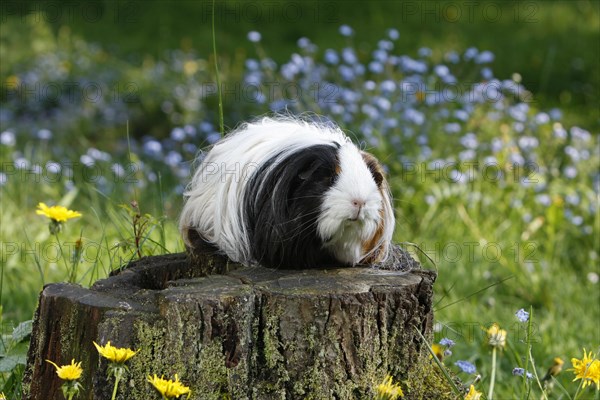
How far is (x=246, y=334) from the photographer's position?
95.8 inches

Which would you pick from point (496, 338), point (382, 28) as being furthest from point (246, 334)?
point (382, 28)

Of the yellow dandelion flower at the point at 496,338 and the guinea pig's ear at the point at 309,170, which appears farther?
the guinea pig's ear at the point at 309,170

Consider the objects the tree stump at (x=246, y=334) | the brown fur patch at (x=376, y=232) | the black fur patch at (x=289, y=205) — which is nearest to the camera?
the tree stump at (x=246, y=334)

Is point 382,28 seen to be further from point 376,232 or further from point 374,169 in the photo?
point 376,232

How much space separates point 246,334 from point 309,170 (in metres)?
0.55

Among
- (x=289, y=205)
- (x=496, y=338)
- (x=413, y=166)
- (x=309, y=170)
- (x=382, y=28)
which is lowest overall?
(x=496, y=338)

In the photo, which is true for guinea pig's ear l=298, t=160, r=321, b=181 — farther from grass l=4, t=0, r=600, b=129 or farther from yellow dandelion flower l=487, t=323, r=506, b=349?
grass l=4, t=0, r=600, b=129

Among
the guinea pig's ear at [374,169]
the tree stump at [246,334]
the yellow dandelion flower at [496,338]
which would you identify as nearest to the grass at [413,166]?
the yellow dandelion flower at [496,338]

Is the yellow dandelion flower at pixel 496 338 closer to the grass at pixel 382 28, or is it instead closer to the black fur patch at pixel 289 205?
the black fur patch at pixel 289 205

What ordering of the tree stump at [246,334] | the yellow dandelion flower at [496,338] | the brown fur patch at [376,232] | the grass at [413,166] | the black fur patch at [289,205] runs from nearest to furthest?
the tree stump at [246,334] < the yellow dandelion flower at [496,338] < the black fur patch at [289,205] < the brown fur patch at [376,232] < the grass at [413,166]

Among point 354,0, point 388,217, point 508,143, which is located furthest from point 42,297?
point 354,0

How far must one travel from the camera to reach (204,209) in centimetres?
291

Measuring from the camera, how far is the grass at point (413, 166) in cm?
418

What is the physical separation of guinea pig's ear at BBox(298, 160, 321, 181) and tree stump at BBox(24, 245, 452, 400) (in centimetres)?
29
